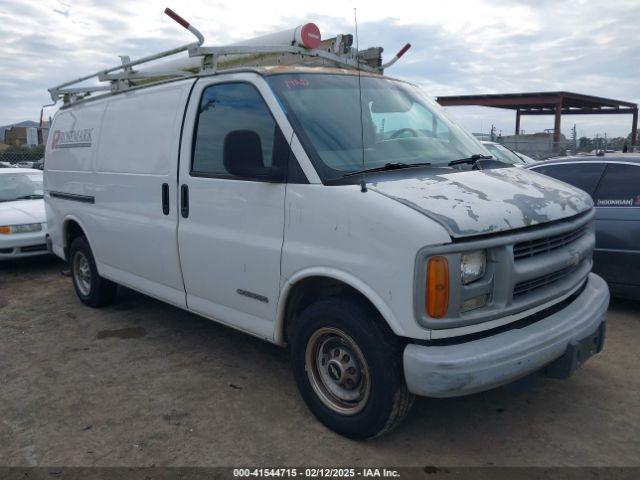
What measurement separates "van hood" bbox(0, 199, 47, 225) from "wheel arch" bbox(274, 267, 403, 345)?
228 inches

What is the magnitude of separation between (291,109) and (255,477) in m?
2.14

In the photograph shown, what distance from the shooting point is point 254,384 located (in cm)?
411

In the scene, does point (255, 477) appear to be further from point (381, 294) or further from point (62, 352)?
point (62, 352)

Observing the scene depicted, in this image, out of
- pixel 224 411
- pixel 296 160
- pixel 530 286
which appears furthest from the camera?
pixel 224 411

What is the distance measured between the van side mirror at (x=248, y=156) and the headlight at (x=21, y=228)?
5719mm

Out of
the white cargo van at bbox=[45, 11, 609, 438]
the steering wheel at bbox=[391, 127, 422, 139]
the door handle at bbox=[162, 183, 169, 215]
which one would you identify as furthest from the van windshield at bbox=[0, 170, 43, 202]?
the steering wheel at bbox=[391, 127, 422, 139]

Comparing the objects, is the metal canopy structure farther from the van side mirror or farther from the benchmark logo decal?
the van side mirror

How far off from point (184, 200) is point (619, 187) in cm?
411

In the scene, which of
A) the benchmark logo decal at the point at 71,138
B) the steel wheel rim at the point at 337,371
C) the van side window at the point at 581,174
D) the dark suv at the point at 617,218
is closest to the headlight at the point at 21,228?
the benchmark logo decal at the point at 71,138

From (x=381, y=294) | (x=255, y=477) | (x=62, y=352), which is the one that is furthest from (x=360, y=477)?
(x=62, y=352)

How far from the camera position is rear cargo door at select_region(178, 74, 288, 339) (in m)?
3.55

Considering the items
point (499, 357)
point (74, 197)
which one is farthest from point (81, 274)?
point (499, 357)

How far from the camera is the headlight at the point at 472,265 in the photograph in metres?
2.79

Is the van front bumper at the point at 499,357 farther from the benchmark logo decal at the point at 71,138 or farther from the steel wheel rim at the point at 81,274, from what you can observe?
the steel wheel rim at the point at 81,274
